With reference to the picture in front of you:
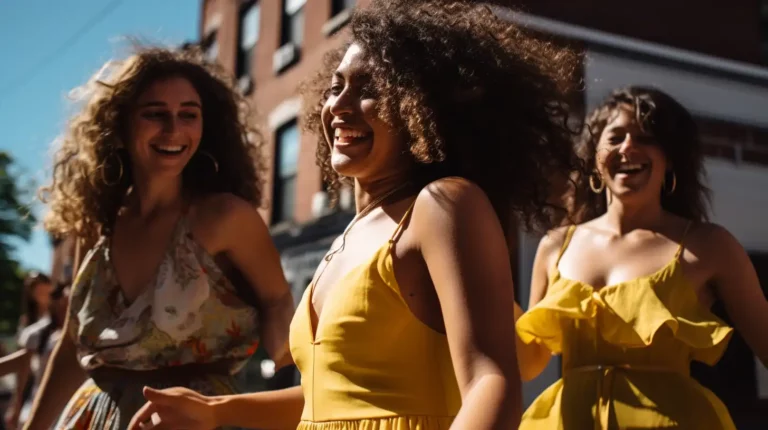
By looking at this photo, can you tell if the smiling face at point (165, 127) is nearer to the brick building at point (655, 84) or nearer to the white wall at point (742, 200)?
the brick building at point (655, 84)

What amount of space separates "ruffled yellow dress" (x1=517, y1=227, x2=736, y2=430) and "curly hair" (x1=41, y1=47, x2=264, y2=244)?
1124 mm

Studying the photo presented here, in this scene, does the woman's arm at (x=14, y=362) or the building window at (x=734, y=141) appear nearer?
the woman's arm at (x=14, y=362)

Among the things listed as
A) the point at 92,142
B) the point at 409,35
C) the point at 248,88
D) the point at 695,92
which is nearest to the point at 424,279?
the point at 409,35

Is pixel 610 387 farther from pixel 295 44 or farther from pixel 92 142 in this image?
pixel 295 44

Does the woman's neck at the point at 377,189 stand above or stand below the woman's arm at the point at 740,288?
above

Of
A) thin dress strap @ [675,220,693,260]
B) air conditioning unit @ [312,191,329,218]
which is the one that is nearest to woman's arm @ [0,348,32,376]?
thin dress strap @ [675,220,693,260]

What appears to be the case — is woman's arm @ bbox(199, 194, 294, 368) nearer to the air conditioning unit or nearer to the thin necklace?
the thin necklace

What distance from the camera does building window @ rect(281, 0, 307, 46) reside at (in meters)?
12.0

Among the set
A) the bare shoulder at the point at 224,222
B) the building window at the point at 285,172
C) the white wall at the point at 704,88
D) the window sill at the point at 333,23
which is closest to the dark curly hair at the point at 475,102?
the bare shoulder at the point at 224,222

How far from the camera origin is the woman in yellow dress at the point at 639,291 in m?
2.51

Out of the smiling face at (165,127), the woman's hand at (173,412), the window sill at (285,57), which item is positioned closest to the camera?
the woman's hand at (173,412)

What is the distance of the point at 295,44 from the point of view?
12008 millimetres

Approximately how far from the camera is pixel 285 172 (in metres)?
12.0

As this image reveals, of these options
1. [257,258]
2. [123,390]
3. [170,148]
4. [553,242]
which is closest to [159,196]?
[170,148]
